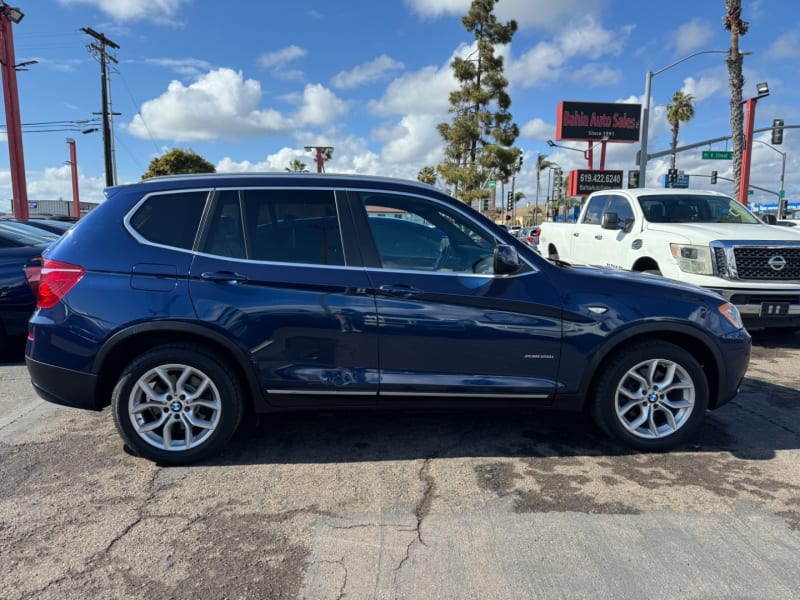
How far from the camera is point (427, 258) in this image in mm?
3566

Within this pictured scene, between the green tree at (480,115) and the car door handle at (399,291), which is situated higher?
the green tree at (480,115)

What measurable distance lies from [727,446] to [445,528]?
7.61 feet

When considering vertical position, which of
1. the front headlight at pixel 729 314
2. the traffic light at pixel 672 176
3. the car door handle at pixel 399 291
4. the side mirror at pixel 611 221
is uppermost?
the traffic light at pixel 672 176

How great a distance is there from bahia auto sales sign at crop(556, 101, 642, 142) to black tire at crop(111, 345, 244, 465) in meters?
42.0

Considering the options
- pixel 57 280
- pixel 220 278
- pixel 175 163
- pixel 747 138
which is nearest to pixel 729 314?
pixel 220 278

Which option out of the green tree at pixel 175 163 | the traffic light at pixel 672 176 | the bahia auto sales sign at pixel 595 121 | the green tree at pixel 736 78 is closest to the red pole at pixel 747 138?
the green tree at pixel 736 78

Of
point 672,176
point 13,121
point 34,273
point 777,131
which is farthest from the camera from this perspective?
point 672,176

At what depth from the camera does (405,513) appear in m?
2.94

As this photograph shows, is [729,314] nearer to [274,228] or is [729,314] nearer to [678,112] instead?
[274,228]

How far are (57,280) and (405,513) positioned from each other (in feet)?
8.34

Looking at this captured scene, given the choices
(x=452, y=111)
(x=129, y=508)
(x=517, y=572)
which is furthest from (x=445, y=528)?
(x=452, y=111)

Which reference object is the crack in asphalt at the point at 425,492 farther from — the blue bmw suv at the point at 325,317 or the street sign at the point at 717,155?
the street sign at the point at 717,155

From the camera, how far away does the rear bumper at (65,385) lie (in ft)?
11.0

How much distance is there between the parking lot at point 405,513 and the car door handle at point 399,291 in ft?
3.73
